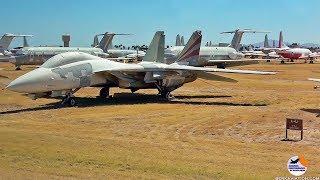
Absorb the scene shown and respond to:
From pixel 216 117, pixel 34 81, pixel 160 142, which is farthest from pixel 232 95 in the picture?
pixel 160 142

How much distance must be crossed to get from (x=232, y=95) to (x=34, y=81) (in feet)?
44.5

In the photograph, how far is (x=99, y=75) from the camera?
26594 millimetres

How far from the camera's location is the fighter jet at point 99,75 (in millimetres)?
23828

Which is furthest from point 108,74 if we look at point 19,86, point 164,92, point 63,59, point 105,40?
point 105,40

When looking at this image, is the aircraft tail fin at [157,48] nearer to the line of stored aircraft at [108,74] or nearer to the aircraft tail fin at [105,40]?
the line of stored aircraft at [108,74]

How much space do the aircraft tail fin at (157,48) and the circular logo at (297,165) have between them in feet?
63.6

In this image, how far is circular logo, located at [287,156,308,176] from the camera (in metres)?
11.4

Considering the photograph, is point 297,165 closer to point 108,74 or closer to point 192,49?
point 108,74

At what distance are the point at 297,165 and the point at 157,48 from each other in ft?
66.9

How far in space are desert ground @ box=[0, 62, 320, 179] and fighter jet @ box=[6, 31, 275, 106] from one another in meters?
0.96

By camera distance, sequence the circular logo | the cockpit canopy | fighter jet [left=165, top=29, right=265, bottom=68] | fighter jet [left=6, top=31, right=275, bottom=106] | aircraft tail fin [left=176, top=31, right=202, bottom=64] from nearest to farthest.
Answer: the circular logo, fighter jet [left=6, top=31, right=275, bottom=106], the cockpit canopy, aircraft tail fin [left=176, top=31, right=202, bottom=64], fighter jet [left=165, top=29, right=265, bottom=68]

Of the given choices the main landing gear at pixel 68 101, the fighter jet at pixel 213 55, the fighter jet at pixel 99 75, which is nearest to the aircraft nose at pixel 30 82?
the fighter jet at pixel 99 75

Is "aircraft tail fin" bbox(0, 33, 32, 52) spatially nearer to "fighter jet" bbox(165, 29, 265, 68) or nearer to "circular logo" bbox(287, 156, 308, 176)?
"fighter jet" bbox(165, 29, 265, 68)

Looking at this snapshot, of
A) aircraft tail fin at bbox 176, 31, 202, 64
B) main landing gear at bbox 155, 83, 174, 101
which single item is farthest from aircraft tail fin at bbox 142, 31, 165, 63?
main landing gear at bbox 155, 83, 174, 101
